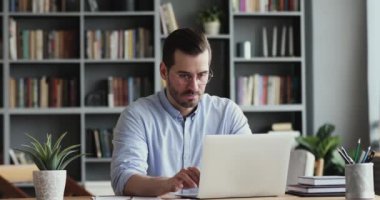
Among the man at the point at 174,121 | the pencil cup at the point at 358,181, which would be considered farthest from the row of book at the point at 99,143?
the pencil cup at the point at 358,181

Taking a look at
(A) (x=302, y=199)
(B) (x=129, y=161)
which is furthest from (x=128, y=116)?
A: (A) (x=302, y=199)

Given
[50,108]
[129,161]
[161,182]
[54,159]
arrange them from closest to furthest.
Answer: [54,159]
[161,182]
[129,161]
[50,108]

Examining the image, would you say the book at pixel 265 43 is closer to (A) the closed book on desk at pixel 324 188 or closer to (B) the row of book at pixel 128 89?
(B) the row of book at pixel 128 89

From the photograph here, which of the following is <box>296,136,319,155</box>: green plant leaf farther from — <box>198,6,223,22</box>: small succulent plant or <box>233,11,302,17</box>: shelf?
<box>198,6,223,22</box>: small succulent plant

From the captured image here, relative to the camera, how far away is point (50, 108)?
6.23 meters

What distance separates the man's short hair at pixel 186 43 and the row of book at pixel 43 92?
135 inches

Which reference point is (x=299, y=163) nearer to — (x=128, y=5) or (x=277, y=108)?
(x=277, y=108)

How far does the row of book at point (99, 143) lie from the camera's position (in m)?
6.32

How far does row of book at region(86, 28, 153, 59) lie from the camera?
629cm

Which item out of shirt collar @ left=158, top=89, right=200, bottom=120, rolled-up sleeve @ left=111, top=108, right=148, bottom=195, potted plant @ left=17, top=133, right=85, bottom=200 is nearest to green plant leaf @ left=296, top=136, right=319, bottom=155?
shirt collar @ left=158, top=89, right=200, bottom=120

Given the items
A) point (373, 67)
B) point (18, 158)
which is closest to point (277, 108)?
point (373, 67)

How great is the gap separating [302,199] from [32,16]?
13.5ft

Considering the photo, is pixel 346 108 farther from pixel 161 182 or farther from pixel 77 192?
pixel 161 182

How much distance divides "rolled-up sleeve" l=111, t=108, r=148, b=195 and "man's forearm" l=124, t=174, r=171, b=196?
38 mm
